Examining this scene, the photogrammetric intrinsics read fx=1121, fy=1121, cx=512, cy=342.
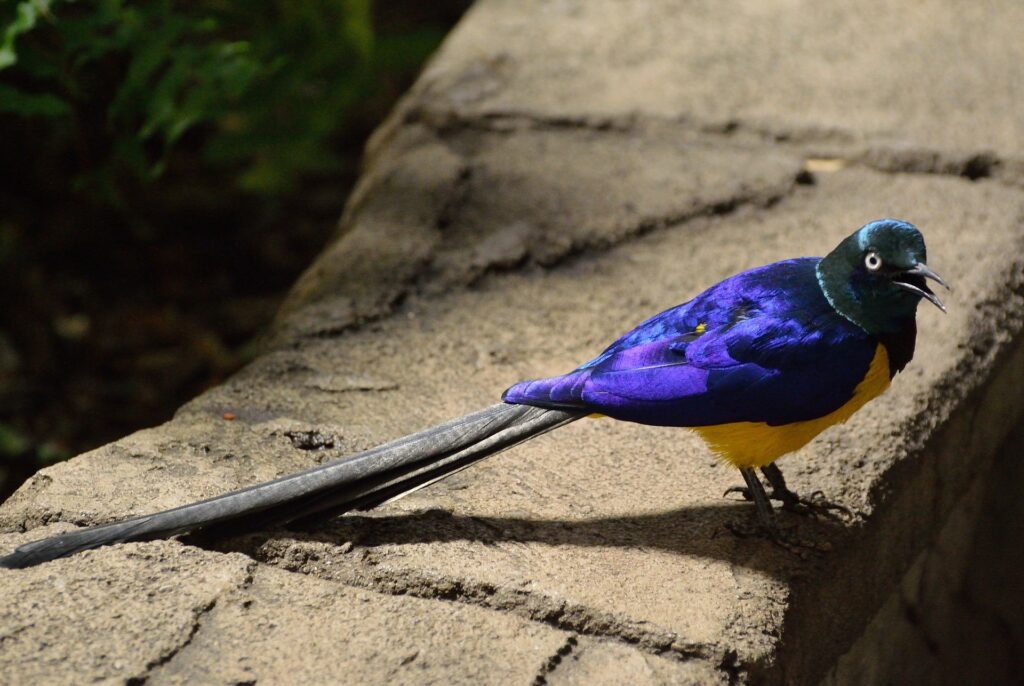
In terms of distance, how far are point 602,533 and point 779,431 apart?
0.47 metres

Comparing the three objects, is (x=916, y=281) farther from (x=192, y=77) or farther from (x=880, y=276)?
(x=192, y=77)

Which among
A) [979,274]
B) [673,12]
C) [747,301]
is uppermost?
[673,12]

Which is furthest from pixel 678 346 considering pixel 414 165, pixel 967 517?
pixel 414 165

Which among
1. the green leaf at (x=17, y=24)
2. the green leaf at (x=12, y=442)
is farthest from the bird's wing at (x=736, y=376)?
the green leaf at (x=12, y=442)

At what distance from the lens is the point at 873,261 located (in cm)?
239

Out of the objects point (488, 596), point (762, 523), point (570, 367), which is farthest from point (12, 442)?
point (762, 523)

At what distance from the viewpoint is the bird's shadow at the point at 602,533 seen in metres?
2.49

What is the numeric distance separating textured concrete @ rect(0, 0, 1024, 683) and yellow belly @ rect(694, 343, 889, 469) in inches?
9.1

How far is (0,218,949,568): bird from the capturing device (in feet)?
7.80

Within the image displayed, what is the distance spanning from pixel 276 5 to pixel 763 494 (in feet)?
12.5

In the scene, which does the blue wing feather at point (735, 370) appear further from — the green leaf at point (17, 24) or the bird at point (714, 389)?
the green leaf at point (17, 24)

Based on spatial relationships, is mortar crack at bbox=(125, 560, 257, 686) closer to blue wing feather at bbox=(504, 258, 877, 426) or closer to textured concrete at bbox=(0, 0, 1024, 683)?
textured concrete at bbox=(0, 0, 1024, 683)

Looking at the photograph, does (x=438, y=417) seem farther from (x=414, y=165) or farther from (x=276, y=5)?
(x=276, y=5)

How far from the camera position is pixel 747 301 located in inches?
99.6
